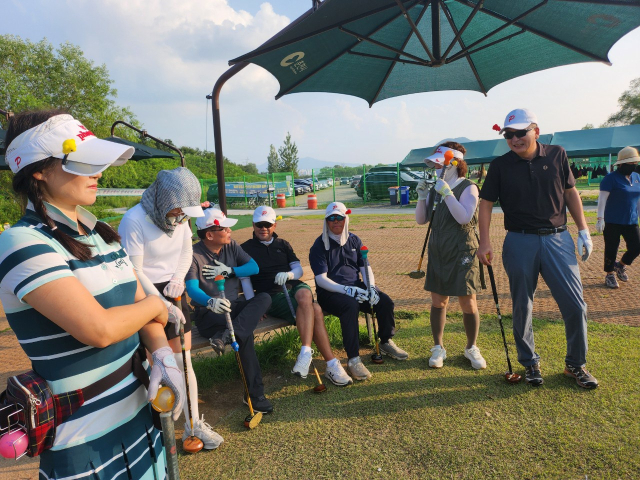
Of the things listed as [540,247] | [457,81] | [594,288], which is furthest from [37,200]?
[594,288]

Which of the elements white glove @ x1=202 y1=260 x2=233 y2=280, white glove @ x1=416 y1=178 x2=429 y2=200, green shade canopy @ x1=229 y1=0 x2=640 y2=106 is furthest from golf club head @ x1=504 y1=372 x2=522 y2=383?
green shade canopy @ x1=229 y1=0 x2=640 y2=106

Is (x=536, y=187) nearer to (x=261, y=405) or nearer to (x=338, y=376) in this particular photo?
(x=338, y=376)

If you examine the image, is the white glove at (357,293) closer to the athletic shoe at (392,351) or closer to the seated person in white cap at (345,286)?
the seated person in white cap at (345,286)

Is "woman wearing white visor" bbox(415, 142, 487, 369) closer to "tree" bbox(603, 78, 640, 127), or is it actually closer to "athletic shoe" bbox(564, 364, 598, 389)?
"athletic shoe" bbox(564, 364, 598, 389)

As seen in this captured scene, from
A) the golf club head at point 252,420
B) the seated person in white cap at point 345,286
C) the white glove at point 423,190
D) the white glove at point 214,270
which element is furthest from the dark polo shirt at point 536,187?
the golf club head at point 252,420

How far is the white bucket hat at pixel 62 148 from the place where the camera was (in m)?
1.30

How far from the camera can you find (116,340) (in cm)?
131

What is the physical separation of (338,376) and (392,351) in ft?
2.35

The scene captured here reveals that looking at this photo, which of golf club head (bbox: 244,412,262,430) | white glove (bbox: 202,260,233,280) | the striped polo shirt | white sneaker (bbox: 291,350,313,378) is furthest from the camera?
white glove (bbox: 202,260,233,280)

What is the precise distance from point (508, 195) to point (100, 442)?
327cm

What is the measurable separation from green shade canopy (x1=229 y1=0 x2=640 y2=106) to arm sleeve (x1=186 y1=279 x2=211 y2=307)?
2.42 m

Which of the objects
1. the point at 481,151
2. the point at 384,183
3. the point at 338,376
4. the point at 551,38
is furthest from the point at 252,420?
the point at 481,151

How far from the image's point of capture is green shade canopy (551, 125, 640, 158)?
2352 centimetres

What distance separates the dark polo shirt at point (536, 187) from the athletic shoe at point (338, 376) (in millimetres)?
1896
